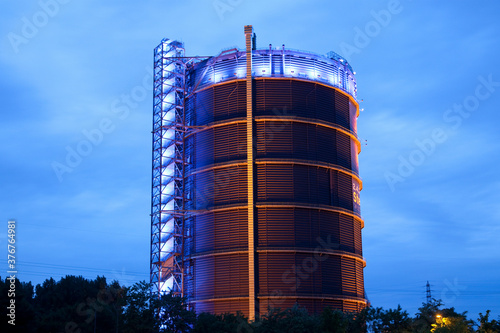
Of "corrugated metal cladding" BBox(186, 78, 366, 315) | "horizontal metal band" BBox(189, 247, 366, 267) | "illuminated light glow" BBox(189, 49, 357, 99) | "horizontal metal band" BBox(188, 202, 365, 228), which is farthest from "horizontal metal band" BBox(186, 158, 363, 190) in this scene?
"illuminated light glow" BBox(189, 49, 357, 99)

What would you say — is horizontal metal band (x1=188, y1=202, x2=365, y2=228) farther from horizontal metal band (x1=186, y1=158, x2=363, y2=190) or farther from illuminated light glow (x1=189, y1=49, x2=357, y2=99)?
illuminated light glow (x1=189, y1=49, x2=357, y2=99)

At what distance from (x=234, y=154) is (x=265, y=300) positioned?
12345 mm

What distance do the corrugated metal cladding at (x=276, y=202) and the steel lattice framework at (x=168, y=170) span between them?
2.07m

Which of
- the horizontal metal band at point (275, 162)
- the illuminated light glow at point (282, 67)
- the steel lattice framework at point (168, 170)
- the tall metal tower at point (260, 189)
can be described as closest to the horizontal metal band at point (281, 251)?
the tall metal tower at point (260, 189)

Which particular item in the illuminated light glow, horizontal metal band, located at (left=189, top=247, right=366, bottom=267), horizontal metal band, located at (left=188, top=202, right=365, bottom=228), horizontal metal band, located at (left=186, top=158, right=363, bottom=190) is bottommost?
horizontal metal band, located at (left=189, top=247, right=366, bottom=267)

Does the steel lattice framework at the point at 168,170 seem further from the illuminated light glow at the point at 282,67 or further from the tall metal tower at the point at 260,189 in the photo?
the illuminated light glow at the point at 282,67

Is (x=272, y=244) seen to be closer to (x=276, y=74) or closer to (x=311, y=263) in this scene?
(x=311, y=263)

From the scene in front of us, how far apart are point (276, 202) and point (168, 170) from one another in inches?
491

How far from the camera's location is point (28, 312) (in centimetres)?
4828

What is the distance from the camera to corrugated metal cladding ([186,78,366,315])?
51.8m

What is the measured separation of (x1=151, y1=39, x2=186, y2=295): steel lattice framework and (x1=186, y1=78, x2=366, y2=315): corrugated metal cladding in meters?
2.07

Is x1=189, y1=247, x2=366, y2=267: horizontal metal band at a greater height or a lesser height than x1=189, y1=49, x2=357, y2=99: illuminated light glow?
lesser

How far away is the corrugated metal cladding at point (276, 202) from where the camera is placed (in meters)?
51.8

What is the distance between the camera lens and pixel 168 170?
59719 mm
